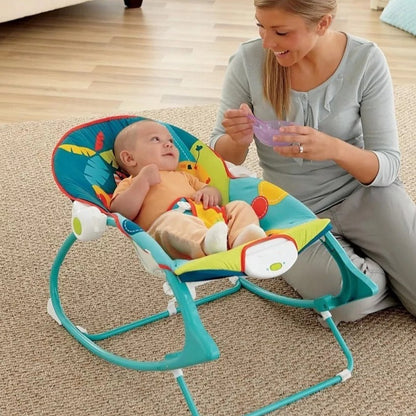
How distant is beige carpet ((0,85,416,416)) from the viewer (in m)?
1.52

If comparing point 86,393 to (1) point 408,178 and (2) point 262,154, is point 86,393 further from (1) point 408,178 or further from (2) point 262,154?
(1) point 408,178

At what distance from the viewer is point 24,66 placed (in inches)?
120

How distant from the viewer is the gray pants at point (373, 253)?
168 cm

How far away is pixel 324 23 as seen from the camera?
60.8 inches

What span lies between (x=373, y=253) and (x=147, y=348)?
0.55 metres

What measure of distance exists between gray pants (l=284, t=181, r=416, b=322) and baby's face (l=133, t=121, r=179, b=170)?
0.39 m

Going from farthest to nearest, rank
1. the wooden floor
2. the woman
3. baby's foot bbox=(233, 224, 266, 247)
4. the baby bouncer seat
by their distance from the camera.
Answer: the wooden floor → the woman → baby's foot bbox=(233, 224, 266, 247) → the baby bouncer seat

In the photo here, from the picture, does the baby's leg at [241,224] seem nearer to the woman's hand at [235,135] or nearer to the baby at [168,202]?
the baby at [168,202]

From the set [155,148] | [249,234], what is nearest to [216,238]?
[249,234]

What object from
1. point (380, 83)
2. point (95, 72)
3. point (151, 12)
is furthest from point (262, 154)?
point (151, 12)

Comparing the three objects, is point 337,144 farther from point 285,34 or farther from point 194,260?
point 194,260

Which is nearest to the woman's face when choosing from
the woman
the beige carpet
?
the woman

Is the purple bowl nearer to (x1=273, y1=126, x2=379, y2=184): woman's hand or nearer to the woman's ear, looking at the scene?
(x1=273, y1=126, x2=379, y2=184): woman's hand

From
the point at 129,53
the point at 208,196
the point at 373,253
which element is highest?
the point at 208,196
